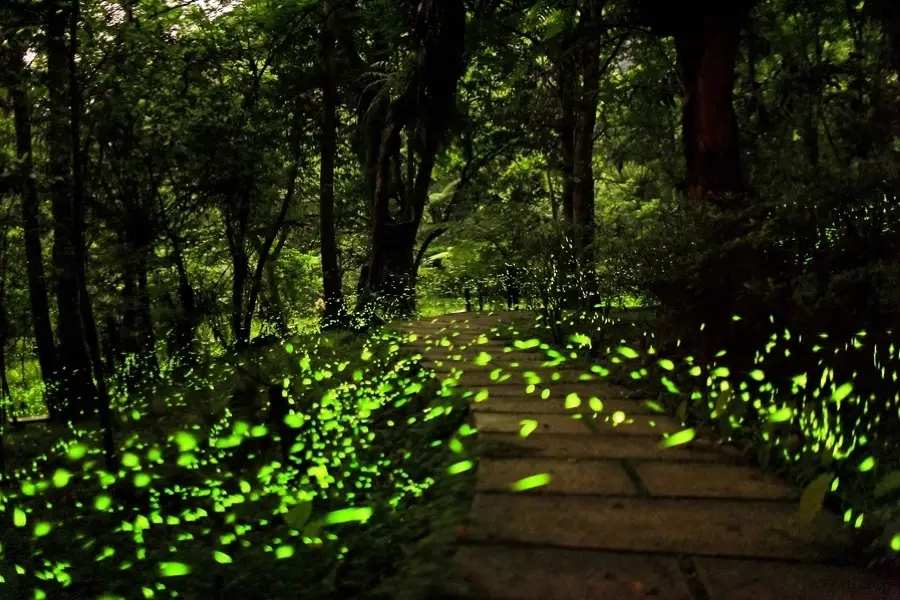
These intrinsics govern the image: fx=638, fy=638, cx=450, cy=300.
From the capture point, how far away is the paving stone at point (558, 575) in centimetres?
178

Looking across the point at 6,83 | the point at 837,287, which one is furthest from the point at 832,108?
the point at 6,83

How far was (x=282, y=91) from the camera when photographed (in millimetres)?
10773

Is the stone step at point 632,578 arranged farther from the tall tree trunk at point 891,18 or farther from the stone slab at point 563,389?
the tall tree trunk at point 891,18

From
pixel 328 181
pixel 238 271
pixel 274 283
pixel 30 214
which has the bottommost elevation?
pixel 274 283

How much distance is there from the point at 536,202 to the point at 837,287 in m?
14.2

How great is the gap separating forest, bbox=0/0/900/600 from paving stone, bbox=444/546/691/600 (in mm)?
141

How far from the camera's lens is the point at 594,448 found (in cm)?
317

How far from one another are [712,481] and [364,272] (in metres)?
10.3

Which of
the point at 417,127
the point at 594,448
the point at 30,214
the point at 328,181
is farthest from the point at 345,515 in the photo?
the point at 328,181

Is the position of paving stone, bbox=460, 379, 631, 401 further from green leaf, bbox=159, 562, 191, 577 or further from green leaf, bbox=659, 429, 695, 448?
green leaf, bbox=159, 562, 191, 577

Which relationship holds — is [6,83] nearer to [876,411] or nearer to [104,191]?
[104,191]

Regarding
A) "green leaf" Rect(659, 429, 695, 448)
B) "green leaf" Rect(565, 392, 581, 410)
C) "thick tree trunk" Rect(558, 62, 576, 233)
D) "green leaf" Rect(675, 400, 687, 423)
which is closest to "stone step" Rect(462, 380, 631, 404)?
"green leaf" Rect(565, 392, 581, 410)

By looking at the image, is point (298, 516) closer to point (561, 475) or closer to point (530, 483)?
point (530, 483)

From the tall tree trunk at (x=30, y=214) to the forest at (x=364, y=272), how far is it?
0.06m
